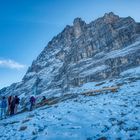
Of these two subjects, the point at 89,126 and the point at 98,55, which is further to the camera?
the point at 98,55

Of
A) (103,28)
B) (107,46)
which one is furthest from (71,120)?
(103,28)

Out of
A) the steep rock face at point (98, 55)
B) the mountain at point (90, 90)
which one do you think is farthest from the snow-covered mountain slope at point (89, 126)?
the steep rock face at point (98, 55)

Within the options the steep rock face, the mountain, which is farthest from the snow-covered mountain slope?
the steep rock face

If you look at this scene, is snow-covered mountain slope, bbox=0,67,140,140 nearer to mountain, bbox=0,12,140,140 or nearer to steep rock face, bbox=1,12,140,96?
mountain, bbox=0,12,140,140

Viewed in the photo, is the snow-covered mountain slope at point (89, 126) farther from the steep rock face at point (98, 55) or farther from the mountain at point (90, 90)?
the steep rock face at point (98, 55)

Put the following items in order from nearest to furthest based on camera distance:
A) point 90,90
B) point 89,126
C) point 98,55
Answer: point 89,126, point 90,90, point 98,55

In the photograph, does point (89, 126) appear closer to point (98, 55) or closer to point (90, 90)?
point (90, 90)

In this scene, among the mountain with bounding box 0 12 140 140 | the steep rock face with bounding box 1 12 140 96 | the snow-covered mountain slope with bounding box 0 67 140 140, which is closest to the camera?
the snow-covered mountain slope with bounding box 0 67 140 140

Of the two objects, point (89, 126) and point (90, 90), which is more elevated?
point (90, 90)

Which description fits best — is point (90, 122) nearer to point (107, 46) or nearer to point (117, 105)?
point (117, 105)

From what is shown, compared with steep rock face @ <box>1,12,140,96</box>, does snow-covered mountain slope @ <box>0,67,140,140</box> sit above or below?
below

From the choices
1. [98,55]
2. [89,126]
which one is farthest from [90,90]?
[98,55]

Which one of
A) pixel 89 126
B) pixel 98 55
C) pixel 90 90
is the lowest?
pixel 89 126

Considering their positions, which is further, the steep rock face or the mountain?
the steep rock face
